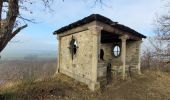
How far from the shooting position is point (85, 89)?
1267 centimetres

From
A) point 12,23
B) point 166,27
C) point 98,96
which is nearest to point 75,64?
point 98,96

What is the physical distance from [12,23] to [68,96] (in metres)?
4.42

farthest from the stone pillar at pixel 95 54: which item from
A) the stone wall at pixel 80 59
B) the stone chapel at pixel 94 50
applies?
the stone wall at pixel 80 59

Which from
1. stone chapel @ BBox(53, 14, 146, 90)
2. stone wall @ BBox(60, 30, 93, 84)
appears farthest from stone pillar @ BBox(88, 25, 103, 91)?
stone wall @ BBox(60, 30, 93, 84)

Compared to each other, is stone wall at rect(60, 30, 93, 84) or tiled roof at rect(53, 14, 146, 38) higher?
tiled roof at rect(53, 14, 146, 38)

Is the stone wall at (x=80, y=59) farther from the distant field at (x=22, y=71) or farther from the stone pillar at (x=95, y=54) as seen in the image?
the distant field at (x=22, y=71)

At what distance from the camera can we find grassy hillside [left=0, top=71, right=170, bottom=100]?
1066 centimetres

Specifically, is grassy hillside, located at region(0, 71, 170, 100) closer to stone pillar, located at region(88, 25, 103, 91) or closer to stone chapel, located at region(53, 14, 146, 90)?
stone pillar, located at region(88, 25, 103, 91)

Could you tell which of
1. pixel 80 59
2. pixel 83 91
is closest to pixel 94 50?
pixel 80 59

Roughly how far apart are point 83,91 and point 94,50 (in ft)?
7.11

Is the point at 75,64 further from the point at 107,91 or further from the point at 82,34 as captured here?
the point at 107,91

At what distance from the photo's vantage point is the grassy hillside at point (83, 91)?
10.7 meters

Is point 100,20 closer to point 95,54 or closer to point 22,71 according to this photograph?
point 95,54

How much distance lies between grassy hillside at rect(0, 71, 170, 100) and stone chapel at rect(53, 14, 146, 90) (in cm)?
60
